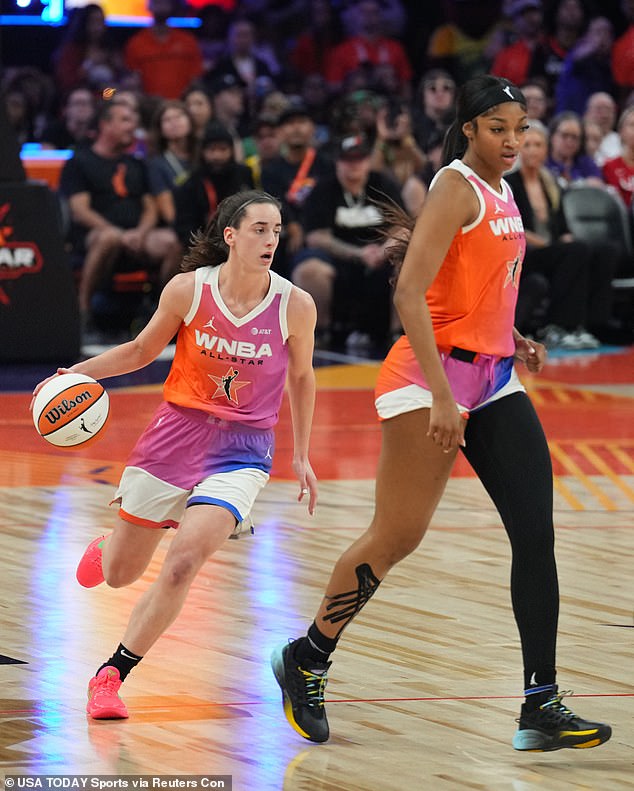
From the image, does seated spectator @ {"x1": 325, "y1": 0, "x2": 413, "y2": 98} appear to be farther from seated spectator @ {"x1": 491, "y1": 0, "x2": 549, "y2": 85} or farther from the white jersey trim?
the white jersey trim

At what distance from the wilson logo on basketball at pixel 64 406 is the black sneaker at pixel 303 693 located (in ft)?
3.75

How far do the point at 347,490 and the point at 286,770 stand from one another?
4.76 m

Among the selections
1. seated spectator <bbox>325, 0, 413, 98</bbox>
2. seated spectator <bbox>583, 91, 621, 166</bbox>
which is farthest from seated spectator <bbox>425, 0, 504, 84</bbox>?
seated spectator <bbox>583, 91, 621, 166</bbox>

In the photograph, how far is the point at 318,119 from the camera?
20.2 metres

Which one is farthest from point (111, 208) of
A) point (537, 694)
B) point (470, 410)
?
point (537, 694)

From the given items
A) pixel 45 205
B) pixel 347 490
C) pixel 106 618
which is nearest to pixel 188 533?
pixel 106 618

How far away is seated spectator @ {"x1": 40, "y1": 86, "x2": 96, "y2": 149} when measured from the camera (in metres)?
17.7

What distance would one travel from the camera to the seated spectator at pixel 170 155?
15.9 m

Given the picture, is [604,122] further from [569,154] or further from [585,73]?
[585,73]

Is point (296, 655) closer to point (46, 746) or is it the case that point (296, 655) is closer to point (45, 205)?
A: point (46, 746)

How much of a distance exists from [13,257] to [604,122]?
7.53 metres

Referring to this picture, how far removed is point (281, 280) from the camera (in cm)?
586

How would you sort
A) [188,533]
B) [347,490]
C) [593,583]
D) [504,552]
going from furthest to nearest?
[347,490]
[504,552]
[593,583]
[188,533]

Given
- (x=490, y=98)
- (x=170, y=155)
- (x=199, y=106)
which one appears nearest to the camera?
(x=490, y=98)
